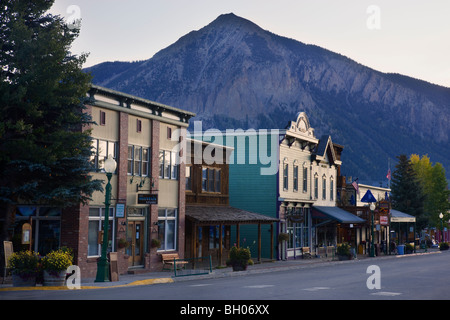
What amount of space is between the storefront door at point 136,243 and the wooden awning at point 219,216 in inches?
130

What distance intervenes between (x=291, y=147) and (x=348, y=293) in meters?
29.1

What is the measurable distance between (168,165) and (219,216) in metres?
4.67

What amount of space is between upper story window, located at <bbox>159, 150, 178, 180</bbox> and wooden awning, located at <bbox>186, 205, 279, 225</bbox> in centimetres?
247

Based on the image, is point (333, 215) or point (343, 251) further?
point (333, 215)

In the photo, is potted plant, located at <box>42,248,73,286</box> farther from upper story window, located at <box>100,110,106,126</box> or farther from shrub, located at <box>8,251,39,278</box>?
upper story window, located at <box>100,110,106,126</box>

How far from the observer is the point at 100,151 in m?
29.0

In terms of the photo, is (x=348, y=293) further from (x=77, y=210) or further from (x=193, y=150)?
Result: (x=193, y=150)

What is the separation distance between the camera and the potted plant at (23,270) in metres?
21.9

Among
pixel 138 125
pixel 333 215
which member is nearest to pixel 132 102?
pixel 138 125

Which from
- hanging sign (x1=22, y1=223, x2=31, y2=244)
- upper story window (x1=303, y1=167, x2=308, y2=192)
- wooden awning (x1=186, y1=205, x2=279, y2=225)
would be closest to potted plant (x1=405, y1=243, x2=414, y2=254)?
upper story window (x1=303, y1=167, x2=308, y2=192)

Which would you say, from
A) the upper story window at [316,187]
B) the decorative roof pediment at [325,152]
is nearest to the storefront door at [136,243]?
the decorative roof pediment at [325,152]

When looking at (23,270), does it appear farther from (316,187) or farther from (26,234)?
(316,187)

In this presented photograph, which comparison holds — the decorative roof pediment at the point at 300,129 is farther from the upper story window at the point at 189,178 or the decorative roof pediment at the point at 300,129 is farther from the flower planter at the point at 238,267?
the flower planter at the point at 238,267

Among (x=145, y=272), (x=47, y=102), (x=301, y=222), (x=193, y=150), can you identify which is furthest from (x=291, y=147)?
(x=47, y=102)
